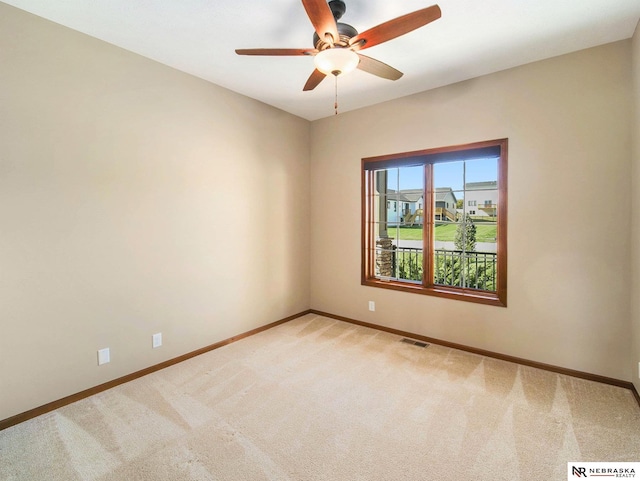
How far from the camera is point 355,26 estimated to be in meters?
2.29

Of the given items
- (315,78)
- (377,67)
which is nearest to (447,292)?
(377,67)

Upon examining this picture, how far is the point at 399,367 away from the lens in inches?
113

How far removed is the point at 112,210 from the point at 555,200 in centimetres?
381

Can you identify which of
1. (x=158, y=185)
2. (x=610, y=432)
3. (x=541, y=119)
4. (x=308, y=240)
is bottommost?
(x=610, y=432)

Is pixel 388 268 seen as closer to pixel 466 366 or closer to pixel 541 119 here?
pixel 466 366

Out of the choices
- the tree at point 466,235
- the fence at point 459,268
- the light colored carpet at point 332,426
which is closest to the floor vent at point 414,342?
the light colored carpet at point 332,426

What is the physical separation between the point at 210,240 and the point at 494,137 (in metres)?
3.06

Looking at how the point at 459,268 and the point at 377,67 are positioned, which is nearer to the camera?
the point at 377,67

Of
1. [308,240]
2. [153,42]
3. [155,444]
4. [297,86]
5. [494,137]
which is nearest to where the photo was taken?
[155,444]

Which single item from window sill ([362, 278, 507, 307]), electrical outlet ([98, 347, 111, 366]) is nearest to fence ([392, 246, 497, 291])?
window sill ([362, 278, 507, 307])

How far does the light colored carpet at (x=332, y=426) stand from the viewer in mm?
1702

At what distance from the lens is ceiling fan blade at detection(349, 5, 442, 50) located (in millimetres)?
1572

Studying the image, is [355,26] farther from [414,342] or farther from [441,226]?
[414,342]

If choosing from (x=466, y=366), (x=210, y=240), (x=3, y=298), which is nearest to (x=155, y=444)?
(x=3, y=298)
